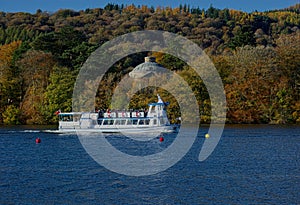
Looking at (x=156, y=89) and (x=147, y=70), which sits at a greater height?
(x=147, y=70)

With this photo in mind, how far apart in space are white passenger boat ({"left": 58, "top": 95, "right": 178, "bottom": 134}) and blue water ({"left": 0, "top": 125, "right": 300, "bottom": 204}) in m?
16.2

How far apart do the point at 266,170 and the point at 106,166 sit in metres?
12.9

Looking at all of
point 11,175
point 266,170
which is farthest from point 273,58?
point 11,175

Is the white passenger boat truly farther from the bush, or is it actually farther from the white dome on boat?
the white dome on boat

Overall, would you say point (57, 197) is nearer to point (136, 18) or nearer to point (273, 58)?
point (273, 58)

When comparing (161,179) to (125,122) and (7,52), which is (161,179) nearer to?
(125,122)

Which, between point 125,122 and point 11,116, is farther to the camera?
point 11,116

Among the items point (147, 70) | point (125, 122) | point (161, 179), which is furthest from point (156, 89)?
point (161, 179)

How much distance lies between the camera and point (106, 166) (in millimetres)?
45938

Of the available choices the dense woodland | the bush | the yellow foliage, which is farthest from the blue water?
the yellow foliage

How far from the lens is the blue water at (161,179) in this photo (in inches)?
1309

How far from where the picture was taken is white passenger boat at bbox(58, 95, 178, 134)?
7769 cm

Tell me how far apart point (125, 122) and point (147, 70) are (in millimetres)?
A: 36508

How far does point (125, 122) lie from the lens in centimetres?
8019
